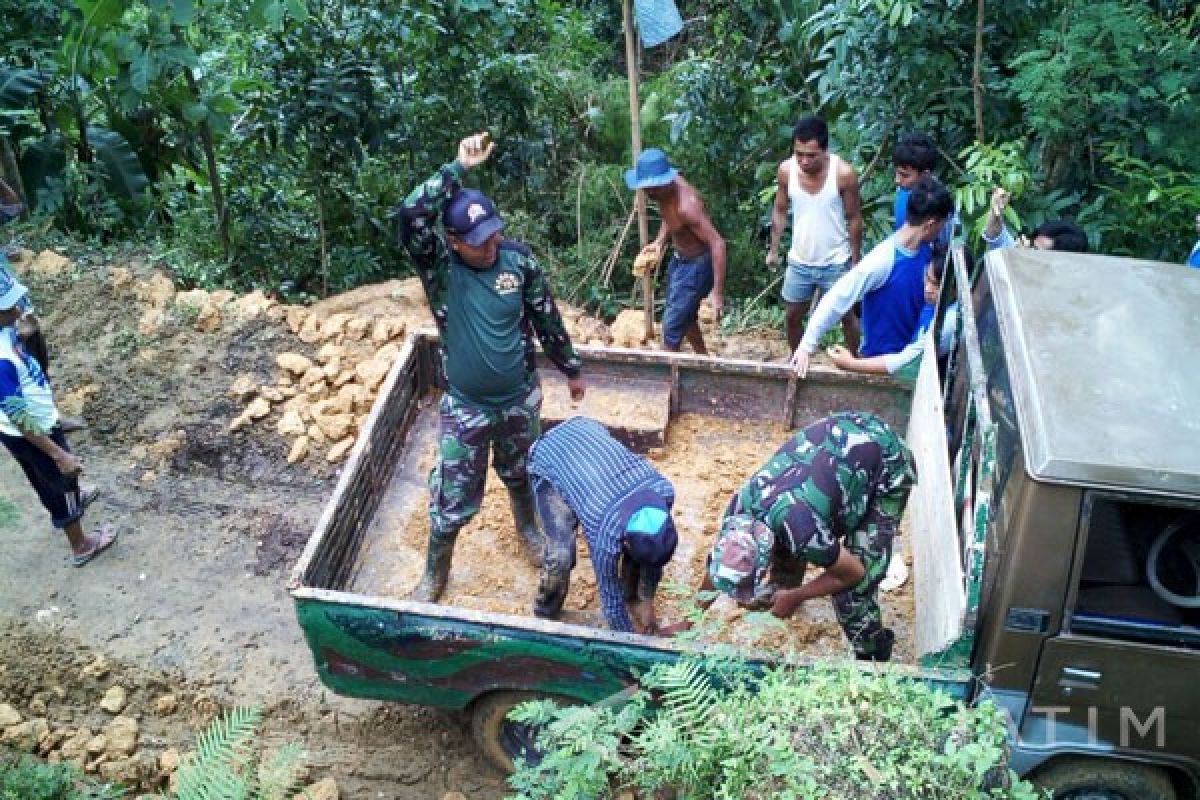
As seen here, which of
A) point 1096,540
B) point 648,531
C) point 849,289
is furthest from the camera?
point 849,289

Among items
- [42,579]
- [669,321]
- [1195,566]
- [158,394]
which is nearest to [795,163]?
[669,321]

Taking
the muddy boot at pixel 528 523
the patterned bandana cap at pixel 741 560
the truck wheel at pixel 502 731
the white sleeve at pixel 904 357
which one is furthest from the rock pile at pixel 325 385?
the patterned bandana cap at pixel 741 560

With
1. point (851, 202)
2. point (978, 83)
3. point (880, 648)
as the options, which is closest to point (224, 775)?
point (880, 648)

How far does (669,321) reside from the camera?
584cm

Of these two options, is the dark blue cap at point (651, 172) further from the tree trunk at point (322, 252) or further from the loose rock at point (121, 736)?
the loose rock at point (121, 736)

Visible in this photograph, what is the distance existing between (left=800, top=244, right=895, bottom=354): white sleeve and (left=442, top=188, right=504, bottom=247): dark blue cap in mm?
1610

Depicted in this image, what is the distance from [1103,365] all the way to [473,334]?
2.20 m

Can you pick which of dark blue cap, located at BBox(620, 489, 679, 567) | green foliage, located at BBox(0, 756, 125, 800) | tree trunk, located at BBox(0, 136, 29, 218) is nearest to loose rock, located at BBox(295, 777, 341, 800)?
green foliage, located at BBox(0, 756, 125, 800)

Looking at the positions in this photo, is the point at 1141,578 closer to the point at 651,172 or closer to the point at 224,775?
the point at 224,775

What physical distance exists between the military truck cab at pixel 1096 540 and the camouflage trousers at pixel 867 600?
1.51ft

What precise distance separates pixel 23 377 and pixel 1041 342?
4151 mm

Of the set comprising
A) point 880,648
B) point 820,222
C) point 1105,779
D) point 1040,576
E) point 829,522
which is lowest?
point 1105,779

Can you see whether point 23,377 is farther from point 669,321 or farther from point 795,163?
point 795,163

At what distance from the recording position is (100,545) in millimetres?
5168
